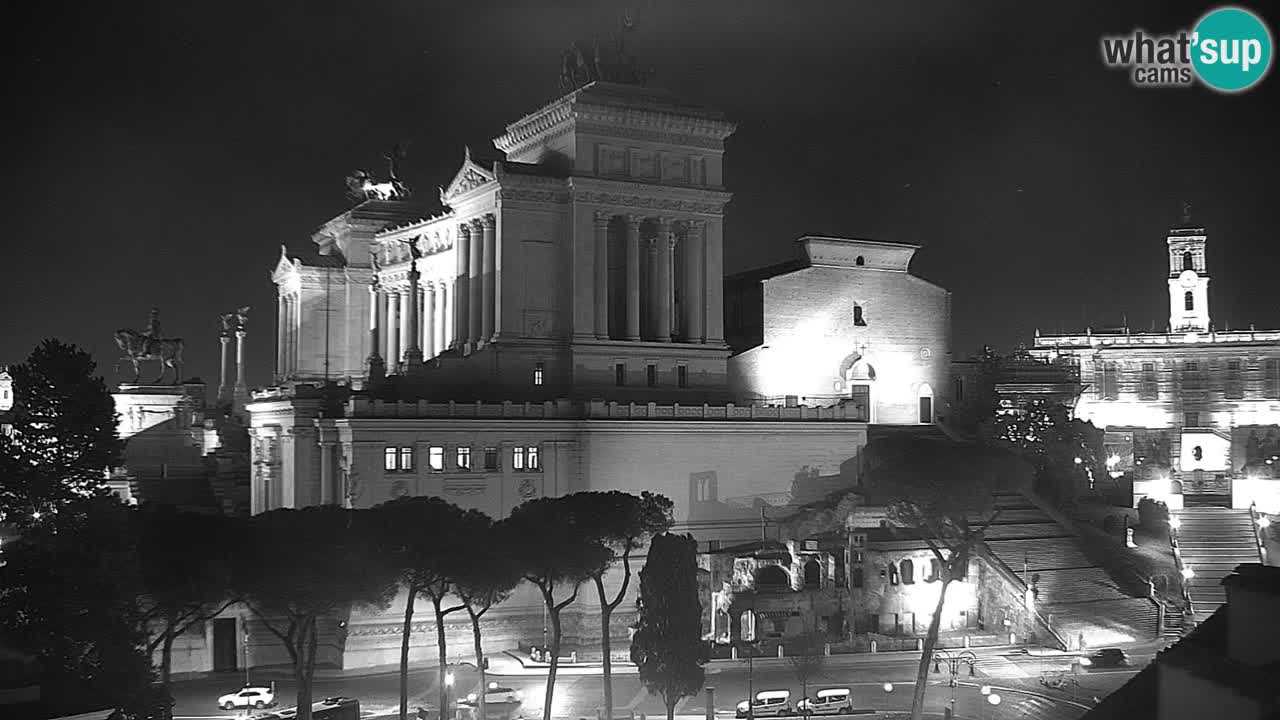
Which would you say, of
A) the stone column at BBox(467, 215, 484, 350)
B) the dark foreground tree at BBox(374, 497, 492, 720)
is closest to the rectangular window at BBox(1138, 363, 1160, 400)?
the stone column at BBox(467, 215, 484, 350)

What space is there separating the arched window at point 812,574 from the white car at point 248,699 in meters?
28.1

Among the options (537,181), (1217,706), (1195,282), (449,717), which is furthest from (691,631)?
(1195,282)

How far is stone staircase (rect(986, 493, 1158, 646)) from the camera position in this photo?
67500 mm

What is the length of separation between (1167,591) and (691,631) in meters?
35.0

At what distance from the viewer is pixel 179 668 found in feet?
207

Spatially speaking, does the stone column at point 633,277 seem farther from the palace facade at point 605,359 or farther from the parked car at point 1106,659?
the parked car at point 1106,659

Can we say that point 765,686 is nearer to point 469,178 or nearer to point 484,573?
point 484,573

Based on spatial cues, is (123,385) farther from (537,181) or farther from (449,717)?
(449,717)

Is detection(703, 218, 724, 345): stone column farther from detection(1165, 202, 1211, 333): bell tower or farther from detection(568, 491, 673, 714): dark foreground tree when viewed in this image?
detection(1165, 202, 1211, 333): bell tower

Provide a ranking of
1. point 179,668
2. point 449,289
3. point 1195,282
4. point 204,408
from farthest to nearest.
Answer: point 1195,282 → point 204,408 → point 449,289 → point 179,668

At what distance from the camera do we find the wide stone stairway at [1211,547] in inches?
2879

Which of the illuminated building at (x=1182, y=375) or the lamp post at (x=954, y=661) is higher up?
the illuminated building at (x=1182, y=375)

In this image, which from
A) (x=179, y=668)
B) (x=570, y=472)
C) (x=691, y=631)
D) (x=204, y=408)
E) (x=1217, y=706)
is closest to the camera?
(x=1217, y=706)

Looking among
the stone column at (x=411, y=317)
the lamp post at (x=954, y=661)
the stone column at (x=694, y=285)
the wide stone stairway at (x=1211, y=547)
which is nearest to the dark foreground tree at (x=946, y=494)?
the lamp post at (x=954, y=661)
